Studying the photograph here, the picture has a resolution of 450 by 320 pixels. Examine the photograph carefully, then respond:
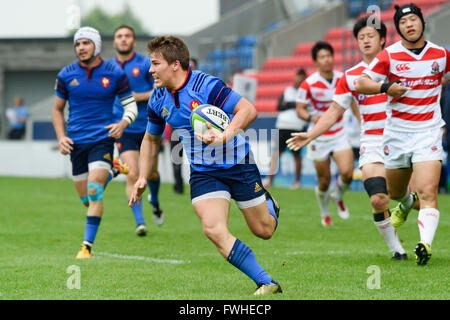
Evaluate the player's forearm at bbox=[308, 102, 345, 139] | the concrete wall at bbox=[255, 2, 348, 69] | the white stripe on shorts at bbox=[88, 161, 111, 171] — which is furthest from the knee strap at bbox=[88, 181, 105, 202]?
the concrete wall at bbox=[255, 2, 348, 69]

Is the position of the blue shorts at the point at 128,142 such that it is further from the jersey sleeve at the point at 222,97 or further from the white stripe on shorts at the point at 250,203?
the jersey sleeve at the point at 222,97

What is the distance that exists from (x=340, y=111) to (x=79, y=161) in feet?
10.1

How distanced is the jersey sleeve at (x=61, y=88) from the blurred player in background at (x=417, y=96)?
134 inches

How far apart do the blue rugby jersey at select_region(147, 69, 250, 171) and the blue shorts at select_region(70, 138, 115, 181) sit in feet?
9.33

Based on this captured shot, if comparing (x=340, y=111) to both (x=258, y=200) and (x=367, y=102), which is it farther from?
(x=258, y=200)

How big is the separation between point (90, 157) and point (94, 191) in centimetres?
47

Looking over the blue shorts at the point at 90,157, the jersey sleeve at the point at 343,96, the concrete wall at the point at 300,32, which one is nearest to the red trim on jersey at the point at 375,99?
the jersey sleeve at the point at 343,96

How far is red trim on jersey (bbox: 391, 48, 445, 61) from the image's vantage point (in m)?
7.86

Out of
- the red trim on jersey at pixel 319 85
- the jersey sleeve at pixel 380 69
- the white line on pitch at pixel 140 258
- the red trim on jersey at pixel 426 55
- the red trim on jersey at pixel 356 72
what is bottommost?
the white line on pitch at pixel 140 258

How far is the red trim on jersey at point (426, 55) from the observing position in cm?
786

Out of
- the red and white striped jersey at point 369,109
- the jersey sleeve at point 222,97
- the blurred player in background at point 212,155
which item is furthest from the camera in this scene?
the red and white striped jersey at point 369,109

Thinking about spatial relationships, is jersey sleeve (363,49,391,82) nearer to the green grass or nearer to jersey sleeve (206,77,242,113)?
the green grass

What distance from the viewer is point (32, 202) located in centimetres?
1588
